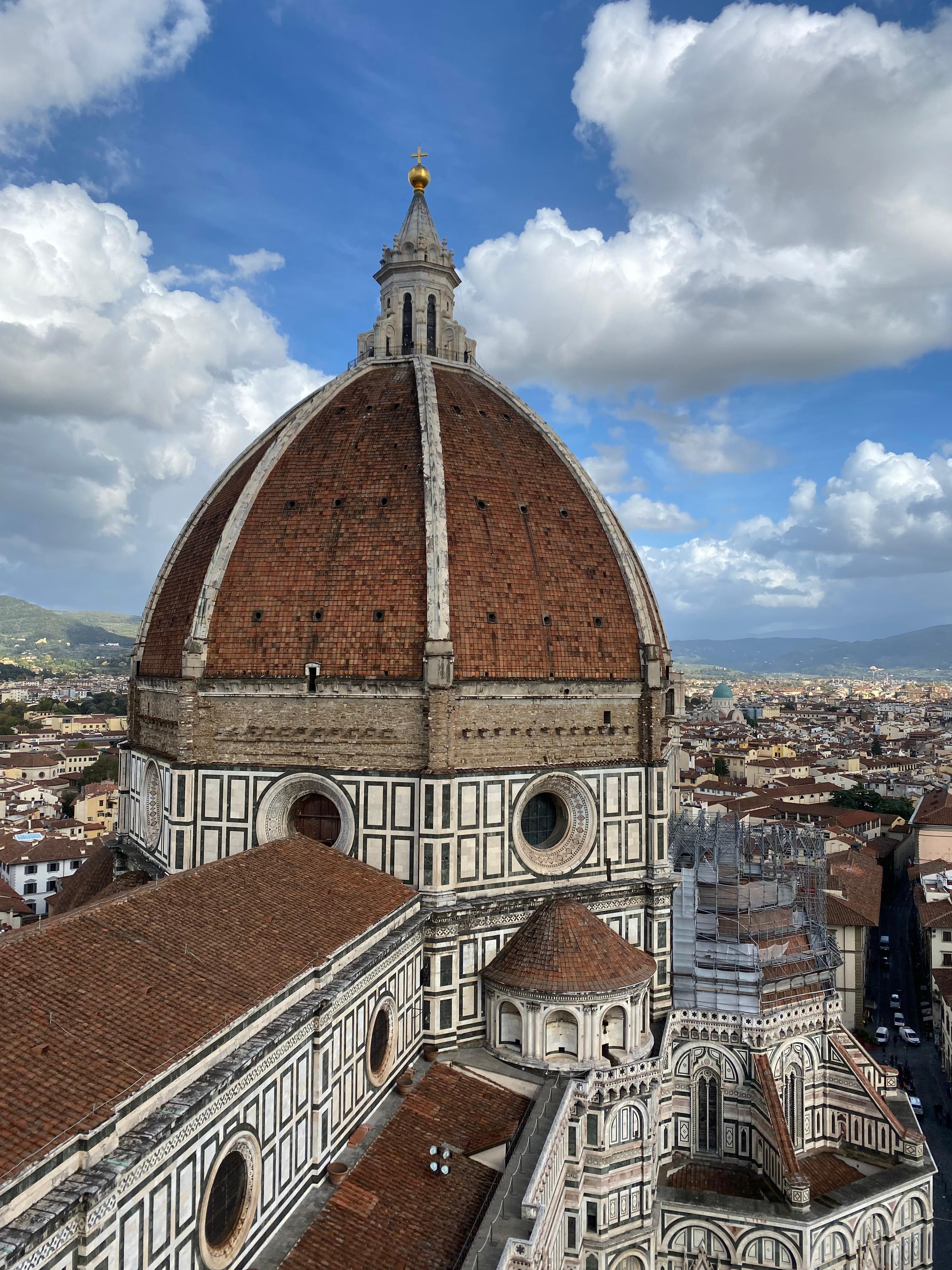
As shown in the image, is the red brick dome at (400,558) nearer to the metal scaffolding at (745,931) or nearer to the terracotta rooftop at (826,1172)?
the metal scaffolding at (745,931)

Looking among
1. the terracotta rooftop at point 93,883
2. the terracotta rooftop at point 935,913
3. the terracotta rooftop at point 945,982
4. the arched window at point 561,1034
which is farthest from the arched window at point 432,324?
the terracotta rooftop at point 935,913

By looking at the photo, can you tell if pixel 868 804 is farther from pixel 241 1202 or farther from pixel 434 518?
pixel 241 1202

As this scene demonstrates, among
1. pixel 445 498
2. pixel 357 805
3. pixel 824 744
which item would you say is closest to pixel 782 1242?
pixel 357 805

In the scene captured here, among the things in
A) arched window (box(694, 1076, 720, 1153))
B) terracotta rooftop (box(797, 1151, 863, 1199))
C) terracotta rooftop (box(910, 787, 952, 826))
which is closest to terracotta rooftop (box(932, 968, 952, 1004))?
terracotta rooftop (box(797, 1151, 863, 1199))

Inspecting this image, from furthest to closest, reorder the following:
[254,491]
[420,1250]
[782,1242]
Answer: [254,491] → [782,1242] → [420,1250]

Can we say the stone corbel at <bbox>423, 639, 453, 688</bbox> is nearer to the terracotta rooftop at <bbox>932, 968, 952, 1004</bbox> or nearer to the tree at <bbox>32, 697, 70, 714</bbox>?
the terracotta rooftop at <bbox>932, 968, 952, 1004</bbox>

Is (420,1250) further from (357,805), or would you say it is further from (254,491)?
(254,491)

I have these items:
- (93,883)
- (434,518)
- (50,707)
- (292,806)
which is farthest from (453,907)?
(50,707)
